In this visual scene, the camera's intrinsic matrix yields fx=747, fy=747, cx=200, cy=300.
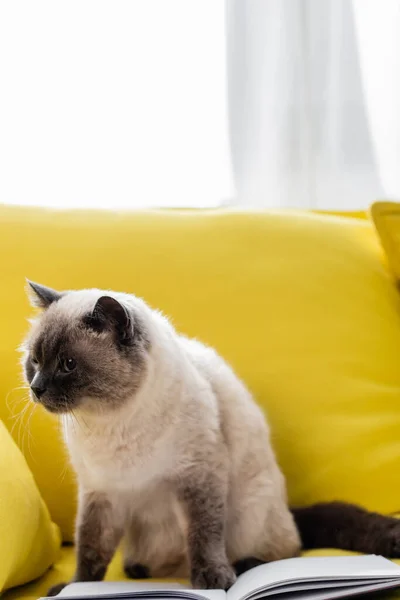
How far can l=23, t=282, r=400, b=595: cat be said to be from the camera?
4.48 feet

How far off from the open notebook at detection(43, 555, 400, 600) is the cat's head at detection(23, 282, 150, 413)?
1.06 ft

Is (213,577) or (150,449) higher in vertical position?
(150,449)

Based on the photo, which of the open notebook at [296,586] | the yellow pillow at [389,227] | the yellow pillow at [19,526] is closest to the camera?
the open notebook at [296,586]

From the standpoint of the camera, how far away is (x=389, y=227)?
193 centimetres

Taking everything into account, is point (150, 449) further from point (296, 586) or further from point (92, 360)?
point (296, 586)

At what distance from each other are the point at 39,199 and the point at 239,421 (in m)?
1.28

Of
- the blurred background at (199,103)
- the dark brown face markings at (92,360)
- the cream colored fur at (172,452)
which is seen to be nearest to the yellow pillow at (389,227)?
the cream colored fur at (172,452)

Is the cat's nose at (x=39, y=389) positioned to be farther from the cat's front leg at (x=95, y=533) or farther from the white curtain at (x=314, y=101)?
the white curtain at (x=314, y=101)

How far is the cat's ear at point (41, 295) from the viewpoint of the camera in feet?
4.72

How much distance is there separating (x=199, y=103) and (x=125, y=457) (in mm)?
1561

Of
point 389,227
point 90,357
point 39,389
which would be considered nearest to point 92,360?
point 90,357

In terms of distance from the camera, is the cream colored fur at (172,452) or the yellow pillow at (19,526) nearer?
the yellow pillow at (19,526)

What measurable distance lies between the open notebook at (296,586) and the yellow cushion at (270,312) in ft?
1.55

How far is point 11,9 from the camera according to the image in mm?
2504
